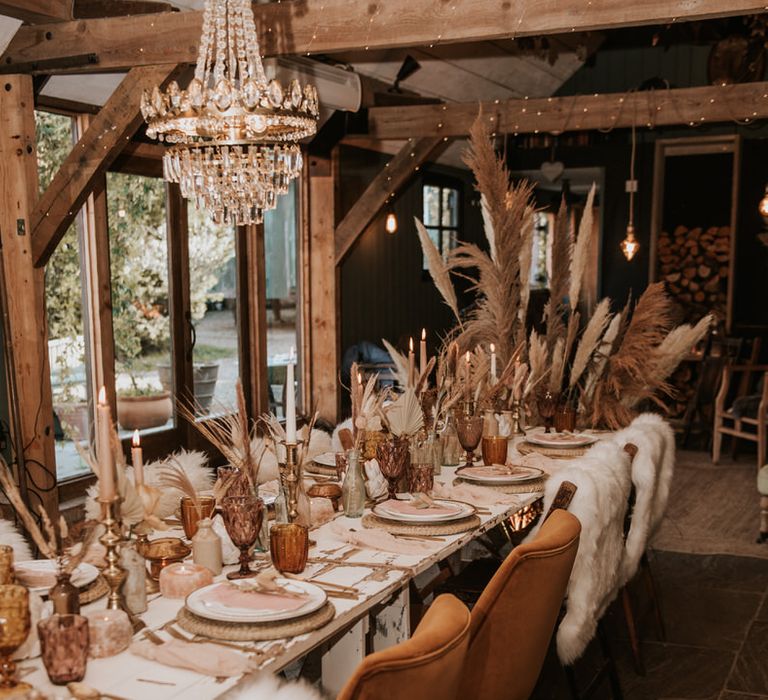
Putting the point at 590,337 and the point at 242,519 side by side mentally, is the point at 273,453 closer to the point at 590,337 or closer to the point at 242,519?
the point at 242,519

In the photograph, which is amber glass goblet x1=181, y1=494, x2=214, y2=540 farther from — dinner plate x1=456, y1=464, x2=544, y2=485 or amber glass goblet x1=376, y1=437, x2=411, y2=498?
dinner plate x1=456, y1=464, x2=544, y2=485

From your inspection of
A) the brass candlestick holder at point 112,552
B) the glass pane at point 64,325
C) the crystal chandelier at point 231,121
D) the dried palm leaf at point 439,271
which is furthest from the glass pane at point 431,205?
the brass candlestick holder at point 112,552

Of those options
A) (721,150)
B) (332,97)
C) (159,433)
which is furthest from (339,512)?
(721,150)

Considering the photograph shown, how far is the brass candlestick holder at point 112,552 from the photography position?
1594 mm

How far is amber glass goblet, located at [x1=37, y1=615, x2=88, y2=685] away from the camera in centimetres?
141

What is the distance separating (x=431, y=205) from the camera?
906cm

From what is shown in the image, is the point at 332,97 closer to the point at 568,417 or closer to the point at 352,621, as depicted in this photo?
the point at 568,417

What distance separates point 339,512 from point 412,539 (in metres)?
0.35

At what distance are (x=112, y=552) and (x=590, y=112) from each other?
4.90m

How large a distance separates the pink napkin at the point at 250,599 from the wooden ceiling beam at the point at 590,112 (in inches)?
173

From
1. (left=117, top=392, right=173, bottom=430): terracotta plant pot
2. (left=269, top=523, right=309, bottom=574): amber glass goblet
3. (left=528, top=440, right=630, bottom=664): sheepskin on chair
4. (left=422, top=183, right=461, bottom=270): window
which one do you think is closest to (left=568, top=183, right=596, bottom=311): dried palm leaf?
(left=528, top=440, right=630, bottom=664): sheepskin on chair

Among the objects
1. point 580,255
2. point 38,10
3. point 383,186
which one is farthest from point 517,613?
point 383,186

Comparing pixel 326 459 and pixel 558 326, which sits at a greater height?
pixel 558 326

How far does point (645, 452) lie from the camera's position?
2816mm
